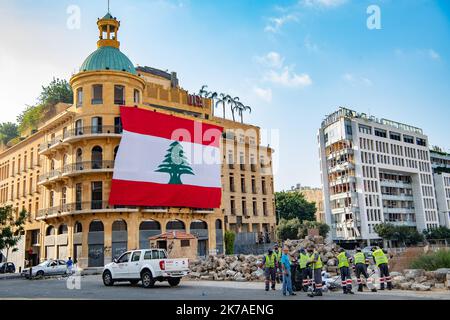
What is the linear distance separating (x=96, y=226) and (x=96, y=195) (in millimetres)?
3056

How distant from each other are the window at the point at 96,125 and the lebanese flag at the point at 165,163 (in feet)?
9.34

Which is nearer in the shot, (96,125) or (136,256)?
(136,256)

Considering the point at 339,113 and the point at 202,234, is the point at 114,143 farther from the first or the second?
the point at 339,113

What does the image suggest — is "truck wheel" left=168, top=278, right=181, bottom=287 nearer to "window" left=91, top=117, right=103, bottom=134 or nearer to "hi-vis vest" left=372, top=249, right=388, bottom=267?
"hi-vis vest" left=372, top=249, right=388, bottom=267

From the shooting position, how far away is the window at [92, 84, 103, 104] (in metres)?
44.2

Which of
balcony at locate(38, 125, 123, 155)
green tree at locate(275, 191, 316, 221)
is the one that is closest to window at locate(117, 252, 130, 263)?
balcony at locate(38, 125, 123, 155)

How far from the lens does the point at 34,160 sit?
53.2 meters

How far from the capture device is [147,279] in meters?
20.1

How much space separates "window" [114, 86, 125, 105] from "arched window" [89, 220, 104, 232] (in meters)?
12.3

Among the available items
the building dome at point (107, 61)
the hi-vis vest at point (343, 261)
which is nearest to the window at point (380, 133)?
the building dome at point (107, 61)

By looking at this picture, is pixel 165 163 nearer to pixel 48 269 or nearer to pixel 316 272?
pixel 48 269

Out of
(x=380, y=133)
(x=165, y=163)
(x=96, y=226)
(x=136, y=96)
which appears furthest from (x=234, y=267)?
(x=380, y=133)

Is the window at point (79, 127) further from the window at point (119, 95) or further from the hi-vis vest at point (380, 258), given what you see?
the hi-vis vest at point (380, 258)
